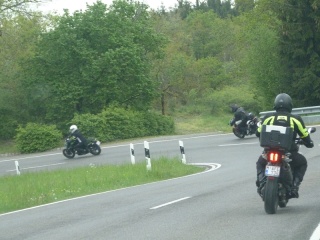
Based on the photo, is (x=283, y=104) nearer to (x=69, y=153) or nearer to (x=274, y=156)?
(x=274, y=156)

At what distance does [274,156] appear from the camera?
11984mm

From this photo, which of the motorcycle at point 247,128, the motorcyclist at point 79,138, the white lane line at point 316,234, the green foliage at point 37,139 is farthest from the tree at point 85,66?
the white lane line at point 316,234

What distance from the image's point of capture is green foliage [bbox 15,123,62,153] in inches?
1660

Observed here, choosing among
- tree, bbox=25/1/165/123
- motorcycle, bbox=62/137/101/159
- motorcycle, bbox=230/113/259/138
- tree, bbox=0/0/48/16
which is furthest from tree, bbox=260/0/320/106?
tree, bbox=0/0/48/16

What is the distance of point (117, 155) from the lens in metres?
35.5

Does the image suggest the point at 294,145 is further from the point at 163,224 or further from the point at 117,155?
the point at 117,155

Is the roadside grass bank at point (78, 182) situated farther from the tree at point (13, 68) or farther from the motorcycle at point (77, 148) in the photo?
the tree at point (13, 68)

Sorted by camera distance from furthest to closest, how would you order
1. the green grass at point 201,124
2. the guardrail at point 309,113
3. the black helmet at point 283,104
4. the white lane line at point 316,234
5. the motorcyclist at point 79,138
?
the green grass at point 201,124, the guardrail at point 309,113, the motorcyclist at point 79,138, the black helmet at point 283,104, the white lane line at point 316,234

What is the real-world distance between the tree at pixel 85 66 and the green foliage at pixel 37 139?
5.28 m

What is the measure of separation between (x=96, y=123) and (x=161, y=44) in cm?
1177

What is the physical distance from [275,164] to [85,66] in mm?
36812

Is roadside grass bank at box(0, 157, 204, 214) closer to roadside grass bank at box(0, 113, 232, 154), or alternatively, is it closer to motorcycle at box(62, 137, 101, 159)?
motorcycle at box(62, 137, 101, 159)

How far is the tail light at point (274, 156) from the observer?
1195 centimetres

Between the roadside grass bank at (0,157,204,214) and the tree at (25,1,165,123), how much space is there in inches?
830
